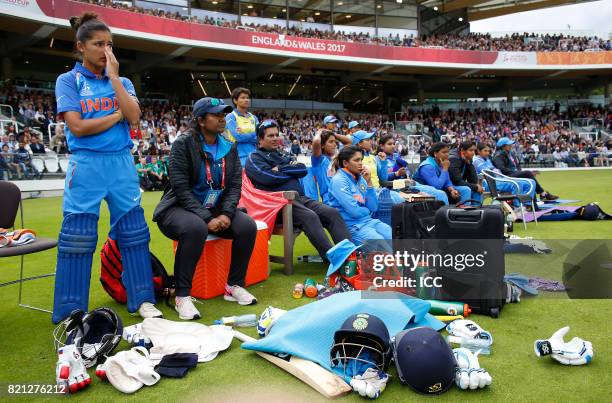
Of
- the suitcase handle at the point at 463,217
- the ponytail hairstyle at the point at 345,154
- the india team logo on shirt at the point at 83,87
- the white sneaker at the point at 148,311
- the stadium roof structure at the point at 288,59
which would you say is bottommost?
the white sneaker at the point at 148,311

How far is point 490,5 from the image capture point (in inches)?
1378

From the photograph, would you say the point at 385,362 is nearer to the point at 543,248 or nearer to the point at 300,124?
the point at 543,248

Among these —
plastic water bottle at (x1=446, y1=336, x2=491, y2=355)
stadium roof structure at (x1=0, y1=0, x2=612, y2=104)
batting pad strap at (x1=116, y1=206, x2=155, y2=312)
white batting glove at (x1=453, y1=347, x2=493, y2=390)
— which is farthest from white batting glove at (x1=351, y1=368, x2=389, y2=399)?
stadium roof structure at (x1=0, y1=0, x2=612, y2=104)

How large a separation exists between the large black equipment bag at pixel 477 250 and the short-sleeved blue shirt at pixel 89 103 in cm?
238

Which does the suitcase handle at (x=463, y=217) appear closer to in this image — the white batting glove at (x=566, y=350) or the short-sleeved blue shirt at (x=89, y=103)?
the white batting glove at (x=566, y=350)

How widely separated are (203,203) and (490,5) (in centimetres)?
3741

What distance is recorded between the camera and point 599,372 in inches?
95.0

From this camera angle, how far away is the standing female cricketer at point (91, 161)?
309 cm

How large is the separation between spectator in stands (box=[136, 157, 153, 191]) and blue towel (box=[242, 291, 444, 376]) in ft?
45.3

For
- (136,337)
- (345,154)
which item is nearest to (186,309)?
(136,337)

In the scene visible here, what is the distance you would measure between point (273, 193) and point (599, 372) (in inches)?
126

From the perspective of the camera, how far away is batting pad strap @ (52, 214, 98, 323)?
3.07 metres

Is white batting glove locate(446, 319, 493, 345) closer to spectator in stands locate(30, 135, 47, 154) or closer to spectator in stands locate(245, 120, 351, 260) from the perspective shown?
spectator in stands locate(245, 120, 351, 260)

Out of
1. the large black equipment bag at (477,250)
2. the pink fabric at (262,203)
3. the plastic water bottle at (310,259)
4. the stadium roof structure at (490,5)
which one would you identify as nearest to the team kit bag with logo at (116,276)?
the pink fabric at (262,203)
